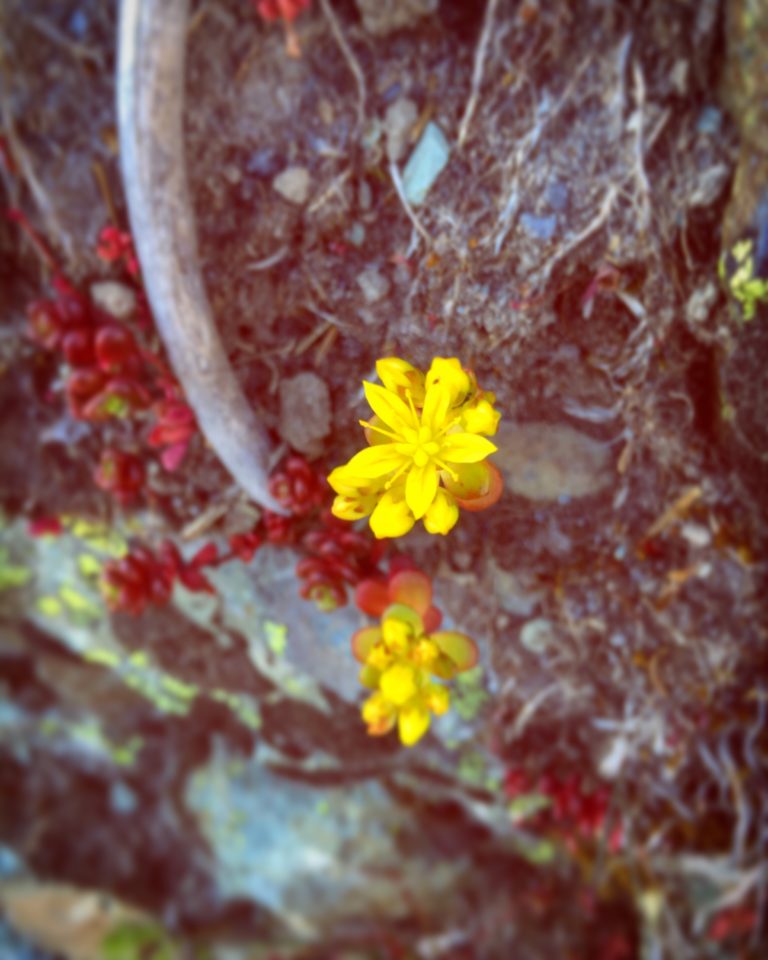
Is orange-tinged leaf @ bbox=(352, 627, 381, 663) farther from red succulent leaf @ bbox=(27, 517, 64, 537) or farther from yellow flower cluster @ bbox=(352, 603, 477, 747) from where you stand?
red succulent leaf @ bbox=(27, 517, 64, 537)

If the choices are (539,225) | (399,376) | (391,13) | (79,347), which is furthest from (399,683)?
(391,13)

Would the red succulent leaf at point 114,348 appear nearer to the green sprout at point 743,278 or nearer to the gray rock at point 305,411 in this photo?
the gray rock at point 305,411

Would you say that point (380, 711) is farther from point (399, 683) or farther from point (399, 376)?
point (399, 376)

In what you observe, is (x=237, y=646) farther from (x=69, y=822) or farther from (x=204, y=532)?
(x=69, y=822)

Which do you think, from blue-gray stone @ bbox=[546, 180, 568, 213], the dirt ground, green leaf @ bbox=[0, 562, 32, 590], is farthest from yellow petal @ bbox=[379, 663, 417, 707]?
green leaf @ bbox=[0, 562, 32, 590]

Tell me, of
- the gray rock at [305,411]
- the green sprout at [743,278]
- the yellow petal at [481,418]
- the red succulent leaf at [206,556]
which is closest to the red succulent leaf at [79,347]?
the red succulent leaf at [206,556]
